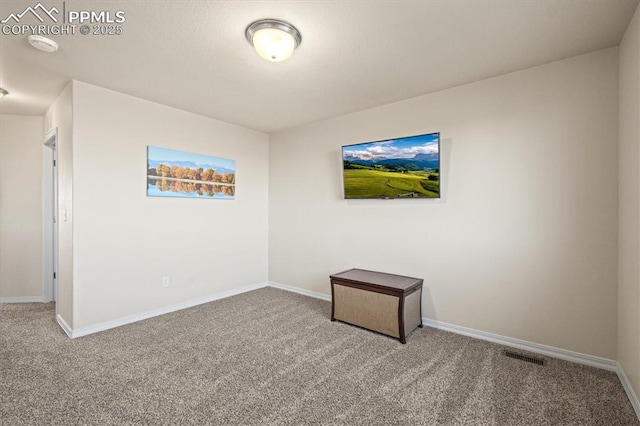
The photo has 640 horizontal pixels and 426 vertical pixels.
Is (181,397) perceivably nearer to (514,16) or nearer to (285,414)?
(285,414)

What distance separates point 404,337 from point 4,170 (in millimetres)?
5512

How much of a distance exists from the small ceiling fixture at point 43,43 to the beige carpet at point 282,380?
2480 millimetres

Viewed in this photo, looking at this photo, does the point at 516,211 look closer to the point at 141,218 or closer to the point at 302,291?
the point at 302,291

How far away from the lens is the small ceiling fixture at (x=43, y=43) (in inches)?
86.7

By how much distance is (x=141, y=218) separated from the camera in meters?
3.50

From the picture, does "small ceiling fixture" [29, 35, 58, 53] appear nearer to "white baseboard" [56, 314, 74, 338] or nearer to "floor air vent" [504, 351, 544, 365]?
"white baseboard" [56, 314, 74, 338]

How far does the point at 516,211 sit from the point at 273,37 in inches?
99.9

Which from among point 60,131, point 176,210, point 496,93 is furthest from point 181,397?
point 496,93

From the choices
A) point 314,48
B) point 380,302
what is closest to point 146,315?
point 380,302

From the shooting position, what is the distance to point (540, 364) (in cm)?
245

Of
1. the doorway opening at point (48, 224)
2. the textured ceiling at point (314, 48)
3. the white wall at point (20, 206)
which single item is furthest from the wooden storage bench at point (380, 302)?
the white wall at point (20, 206)

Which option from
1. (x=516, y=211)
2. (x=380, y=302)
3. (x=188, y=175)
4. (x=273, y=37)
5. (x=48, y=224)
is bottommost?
(x=380, y=302)

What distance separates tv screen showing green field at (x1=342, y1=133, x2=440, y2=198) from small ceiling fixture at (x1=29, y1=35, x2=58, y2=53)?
285 cm

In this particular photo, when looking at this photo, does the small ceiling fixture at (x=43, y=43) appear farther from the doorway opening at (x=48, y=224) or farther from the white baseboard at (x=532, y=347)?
the white baseboard at (x=532, y=347)
